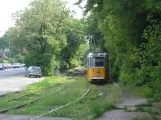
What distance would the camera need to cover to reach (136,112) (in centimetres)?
1168

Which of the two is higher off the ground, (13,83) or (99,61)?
(99,61)

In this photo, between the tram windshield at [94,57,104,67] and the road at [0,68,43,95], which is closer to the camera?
the road at [0,68,43,95]

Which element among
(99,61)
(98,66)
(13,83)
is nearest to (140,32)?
(98,66)

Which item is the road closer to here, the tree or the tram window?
the tram window

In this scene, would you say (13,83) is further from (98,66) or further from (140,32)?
(140,32)

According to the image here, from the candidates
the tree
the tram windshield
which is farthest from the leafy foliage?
the tree

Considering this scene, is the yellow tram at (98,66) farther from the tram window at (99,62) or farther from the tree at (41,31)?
the tree at (41,31)

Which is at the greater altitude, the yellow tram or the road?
the yellow tram

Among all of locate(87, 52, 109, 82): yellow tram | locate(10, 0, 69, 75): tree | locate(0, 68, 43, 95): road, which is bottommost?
locate(0, 68, 43, 95): road

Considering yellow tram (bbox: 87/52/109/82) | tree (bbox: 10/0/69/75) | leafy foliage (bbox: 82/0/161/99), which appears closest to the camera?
leafy foliage (bbox: 82/0/161/99)

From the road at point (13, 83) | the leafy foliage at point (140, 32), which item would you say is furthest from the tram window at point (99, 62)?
the leafy foliage at point (140, 32)

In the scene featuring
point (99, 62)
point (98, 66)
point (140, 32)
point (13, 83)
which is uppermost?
point (140, 32)

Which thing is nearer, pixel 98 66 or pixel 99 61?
pixel 98 66

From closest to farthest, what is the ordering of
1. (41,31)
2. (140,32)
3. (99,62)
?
(140,32), (99,62), (41,31)
